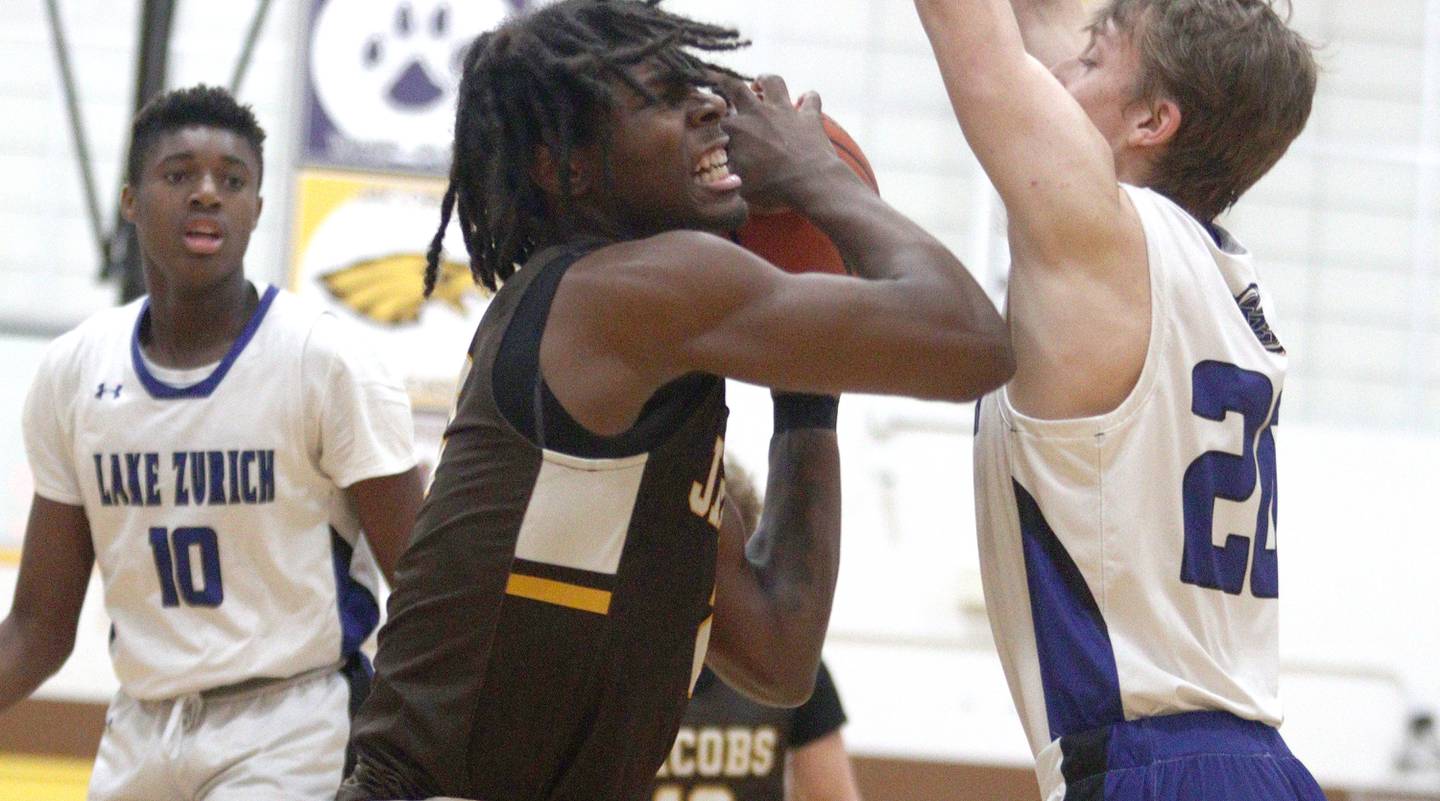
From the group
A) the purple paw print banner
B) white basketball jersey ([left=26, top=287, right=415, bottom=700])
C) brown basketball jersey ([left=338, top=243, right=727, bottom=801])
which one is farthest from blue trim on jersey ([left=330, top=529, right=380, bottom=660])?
the purple paw print banner

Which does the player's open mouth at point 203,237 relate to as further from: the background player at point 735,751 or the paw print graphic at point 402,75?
the paw print graphic at point 402,75

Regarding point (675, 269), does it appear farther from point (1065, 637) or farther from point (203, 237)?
point (203, 237)

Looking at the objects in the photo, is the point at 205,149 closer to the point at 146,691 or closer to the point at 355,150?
the point at 146,691

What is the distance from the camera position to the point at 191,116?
3785 mm

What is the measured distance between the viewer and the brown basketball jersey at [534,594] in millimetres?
2213

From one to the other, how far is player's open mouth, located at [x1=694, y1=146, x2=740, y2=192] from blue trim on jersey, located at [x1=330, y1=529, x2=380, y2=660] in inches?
61.7

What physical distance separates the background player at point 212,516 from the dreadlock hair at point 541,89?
1.24 m

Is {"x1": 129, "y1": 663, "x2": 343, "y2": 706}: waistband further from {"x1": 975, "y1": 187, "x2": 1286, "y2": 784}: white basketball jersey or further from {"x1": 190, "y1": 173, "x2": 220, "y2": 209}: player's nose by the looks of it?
{"x1": 975, "y1": 187, "x2": 1286, "y2": 784}: white basketball jersey

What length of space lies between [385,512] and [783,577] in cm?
117

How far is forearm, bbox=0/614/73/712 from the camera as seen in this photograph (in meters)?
3.69

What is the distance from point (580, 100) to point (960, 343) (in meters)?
0.59

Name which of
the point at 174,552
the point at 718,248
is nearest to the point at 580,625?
the point at 718,248

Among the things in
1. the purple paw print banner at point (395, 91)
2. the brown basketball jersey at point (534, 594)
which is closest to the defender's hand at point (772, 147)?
the brown basketball jersey at point (534, 594)

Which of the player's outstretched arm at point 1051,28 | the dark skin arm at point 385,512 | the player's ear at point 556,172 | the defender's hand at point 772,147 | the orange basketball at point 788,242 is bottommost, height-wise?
the dark skin arm at point 385,512
